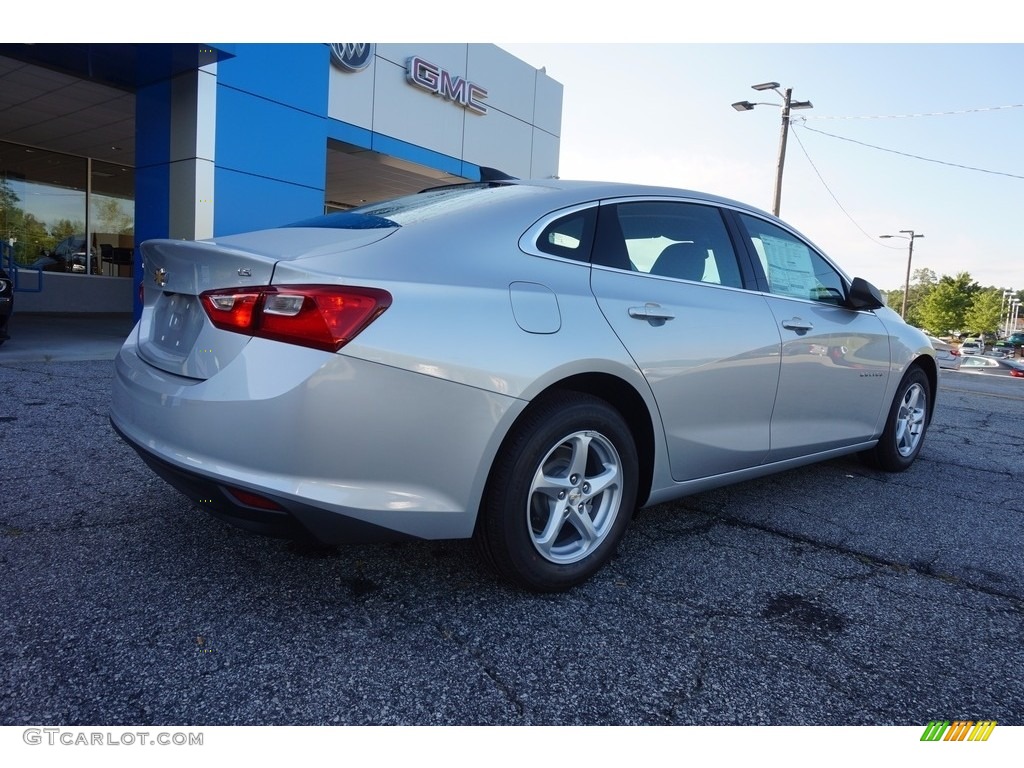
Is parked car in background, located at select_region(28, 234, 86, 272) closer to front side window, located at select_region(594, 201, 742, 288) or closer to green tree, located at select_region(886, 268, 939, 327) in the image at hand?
front side window, located at select_region(594, 201, 742, 288)

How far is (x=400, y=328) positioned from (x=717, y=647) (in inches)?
53.3

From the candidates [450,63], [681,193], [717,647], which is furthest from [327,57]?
[717,647]

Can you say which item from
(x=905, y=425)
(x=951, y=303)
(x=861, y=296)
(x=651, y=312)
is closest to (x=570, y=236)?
(x=651, y=312)

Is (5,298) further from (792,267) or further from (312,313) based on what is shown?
(792,267)

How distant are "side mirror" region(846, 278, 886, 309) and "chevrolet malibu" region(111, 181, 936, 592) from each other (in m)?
0.83

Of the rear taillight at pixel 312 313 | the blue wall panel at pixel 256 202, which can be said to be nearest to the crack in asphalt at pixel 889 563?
the rear taillight at pixel 312 313

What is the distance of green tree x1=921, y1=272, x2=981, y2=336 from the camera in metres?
74.5

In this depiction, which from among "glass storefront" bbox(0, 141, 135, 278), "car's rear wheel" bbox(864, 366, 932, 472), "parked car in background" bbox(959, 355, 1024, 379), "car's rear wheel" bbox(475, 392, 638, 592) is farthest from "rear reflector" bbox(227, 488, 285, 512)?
"parked car in background" bbox(959, 355, 1024, 379)

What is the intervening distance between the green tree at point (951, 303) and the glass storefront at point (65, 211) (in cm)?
7914

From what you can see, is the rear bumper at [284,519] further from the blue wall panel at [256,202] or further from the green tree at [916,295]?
the green tree at [916,295]

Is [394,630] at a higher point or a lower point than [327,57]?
lower

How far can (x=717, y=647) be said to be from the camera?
216 cm

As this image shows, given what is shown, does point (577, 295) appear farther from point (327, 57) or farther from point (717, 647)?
point (327, 57)

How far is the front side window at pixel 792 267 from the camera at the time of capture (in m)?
3.41
